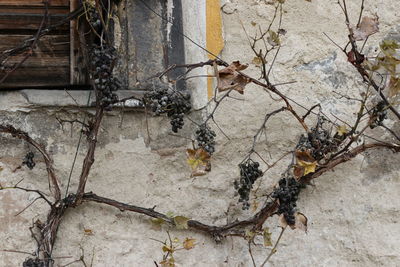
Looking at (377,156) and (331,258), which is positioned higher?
(377,156)

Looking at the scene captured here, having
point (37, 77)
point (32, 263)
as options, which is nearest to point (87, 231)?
point (32, 263)

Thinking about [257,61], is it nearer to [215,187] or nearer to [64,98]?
[215,187]

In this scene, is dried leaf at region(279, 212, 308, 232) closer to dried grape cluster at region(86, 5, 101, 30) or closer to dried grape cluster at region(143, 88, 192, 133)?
dried grape cluster at region(143, 88, 192, 133)

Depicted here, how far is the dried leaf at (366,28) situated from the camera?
2.17 meters

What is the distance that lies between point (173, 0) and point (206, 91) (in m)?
0.32

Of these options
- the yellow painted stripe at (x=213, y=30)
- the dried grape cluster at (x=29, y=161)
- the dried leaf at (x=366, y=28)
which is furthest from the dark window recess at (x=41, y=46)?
the dried leaf at (x=366, y=28)

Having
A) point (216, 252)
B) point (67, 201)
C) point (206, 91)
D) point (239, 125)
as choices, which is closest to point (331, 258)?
point (216, 252)

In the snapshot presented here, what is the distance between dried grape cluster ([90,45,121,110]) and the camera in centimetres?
209

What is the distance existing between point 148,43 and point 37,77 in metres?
0.37

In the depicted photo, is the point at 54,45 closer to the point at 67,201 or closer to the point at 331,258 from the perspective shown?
the point at 67,201

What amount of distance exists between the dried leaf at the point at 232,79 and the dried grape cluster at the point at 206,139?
125 mm

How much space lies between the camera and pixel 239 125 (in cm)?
231

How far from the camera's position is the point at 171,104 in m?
2.13

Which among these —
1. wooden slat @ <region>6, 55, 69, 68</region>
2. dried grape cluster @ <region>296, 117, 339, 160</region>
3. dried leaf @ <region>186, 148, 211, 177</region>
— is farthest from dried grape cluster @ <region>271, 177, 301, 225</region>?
wooden slat @ <region>6, 55, 69, 68</region>
